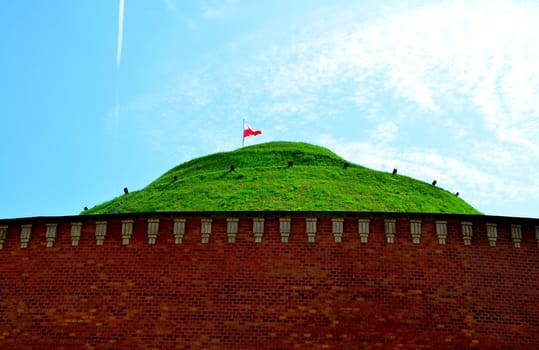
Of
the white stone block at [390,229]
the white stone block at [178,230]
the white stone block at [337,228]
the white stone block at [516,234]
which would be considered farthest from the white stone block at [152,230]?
the white stone block at [516,234]

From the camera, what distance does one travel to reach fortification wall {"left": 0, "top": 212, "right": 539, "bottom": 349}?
12094 millimetres

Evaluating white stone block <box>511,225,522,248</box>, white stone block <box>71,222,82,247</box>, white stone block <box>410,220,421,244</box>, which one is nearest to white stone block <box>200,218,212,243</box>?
white stone block <box>71,222,82,247</box>

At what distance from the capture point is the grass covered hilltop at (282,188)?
1094 inches

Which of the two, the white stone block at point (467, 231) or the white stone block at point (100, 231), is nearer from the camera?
the white stone block at point (467, 231)

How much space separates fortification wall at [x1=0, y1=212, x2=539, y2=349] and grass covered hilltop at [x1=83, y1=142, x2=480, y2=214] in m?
13.3

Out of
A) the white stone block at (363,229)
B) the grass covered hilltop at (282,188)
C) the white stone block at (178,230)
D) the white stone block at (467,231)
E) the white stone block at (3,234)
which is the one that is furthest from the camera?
the grass covered hilltop at (282,188)

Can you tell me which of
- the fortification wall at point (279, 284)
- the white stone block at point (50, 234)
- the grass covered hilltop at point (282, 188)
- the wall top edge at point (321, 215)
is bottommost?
the fortification wall at point (279, 284)

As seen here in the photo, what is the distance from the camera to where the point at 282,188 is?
30.0 meters

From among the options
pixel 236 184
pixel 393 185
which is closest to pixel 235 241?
pixel 236 184

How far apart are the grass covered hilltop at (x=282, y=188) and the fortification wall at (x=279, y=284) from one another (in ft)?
43.6

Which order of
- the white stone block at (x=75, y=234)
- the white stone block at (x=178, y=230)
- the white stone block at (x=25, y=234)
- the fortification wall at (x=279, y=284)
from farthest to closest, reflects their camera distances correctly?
the white stone block at (x=25, y=234)
the white stone block at (x=75, y=234)
the white stone block at (x=178, y=230)
the fortification wall at (x=279, y=284)

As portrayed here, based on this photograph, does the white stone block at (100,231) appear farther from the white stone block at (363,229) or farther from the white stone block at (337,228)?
the white stone block at (363,229)

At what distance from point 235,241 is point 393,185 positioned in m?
22.2

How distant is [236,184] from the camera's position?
31516 millimetres
